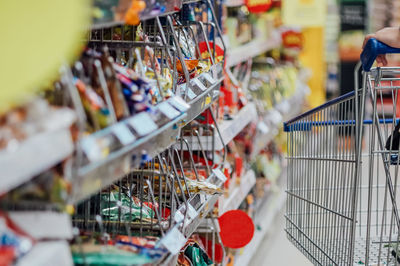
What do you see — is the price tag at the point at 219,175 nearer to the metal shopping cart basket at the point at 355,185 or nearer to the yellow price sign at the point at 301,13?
the metal shopping cart basket at the point at 355,185

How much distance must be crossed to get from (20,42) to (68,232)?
44 cm

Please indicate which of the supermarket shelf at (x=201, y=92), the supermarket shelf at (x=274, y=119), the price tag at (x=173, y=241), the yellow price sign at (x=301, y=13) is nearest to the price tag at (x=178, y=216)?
the price tag at (x=173, y=241)

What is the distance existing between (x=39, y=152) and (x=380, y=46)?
1.78m

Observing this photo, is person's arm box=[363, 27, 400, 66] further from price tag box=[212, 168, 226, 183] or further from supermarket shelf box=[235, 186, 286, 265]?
supermarket shelf box=[235, 186, 286, 265]

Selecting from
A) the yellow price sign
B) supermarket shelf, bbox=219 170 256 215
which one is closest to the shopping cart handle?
supermarket shelf, bbox=219 170 256 215

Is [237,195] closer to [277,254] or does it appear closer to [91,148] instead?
[277,254]

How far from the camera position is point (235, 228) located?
3.96 m

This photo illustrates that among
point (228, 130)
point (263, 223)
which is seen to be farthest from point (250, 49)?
point (228, 130)

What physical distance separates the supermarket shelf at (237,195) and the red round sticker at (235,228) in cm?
11

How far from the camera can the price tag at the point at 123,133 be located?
5.89ft

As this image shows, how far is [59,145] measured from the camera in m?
1.49

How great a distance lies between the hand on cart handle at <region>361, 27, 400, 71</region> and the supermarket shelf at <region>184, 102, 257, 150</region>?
123 cm

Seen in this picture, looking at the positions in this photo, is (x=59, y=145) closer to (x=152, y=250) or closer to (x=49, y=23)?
(x=49, y=23)

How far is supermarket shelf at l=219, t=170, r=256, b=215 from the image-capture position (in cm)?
417
